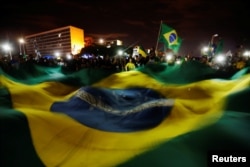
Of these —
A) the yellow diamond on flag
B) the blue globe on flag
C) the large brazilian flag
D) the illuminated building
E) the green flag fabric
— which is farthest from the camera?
the illuminated building

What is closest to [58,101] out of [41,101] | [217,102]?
[41,101]

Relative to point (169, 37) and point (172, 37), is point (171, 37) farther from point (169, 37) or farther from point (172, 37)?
point (169, 37)

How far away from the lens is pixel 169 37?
20.4 metres

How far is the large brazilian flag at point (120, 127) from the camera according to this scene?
15.6ft

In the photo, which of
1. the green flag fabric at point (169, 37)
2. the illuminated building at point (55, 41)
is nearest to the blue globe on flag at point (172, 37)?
the green flag fabric at point (169, 37)

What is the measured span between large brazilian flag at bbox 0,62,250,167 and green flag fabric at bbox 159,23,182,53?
7848mm

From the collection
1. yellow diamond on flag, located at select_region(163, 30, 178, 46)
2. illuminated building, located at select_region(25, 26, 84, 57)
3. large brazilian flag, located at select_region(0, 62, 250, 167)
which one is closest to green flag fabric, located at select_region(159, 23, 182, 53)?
yellow diamond on flag, located at select_region(163, 30, 178, 46)

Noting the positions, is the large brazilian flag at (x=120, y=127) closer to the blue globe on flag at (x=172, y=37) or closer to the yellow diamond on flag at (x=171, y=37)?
the yellow diamond on flag at (x=171, y=37)

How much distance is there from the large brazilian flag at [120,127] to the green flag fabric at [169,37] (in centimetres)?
785

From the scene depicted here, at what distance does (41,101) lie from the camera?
10.1 metres

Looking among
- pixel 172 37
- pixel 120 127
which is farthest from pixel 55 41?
pixel 120 127

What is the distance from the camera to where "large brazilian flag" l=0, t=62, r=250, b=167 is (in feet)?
15.6

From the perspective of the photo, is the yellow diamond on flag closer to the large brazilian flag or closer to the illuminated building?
the large brazilian flag

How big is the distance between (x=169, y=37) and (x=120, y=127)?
13916mm
